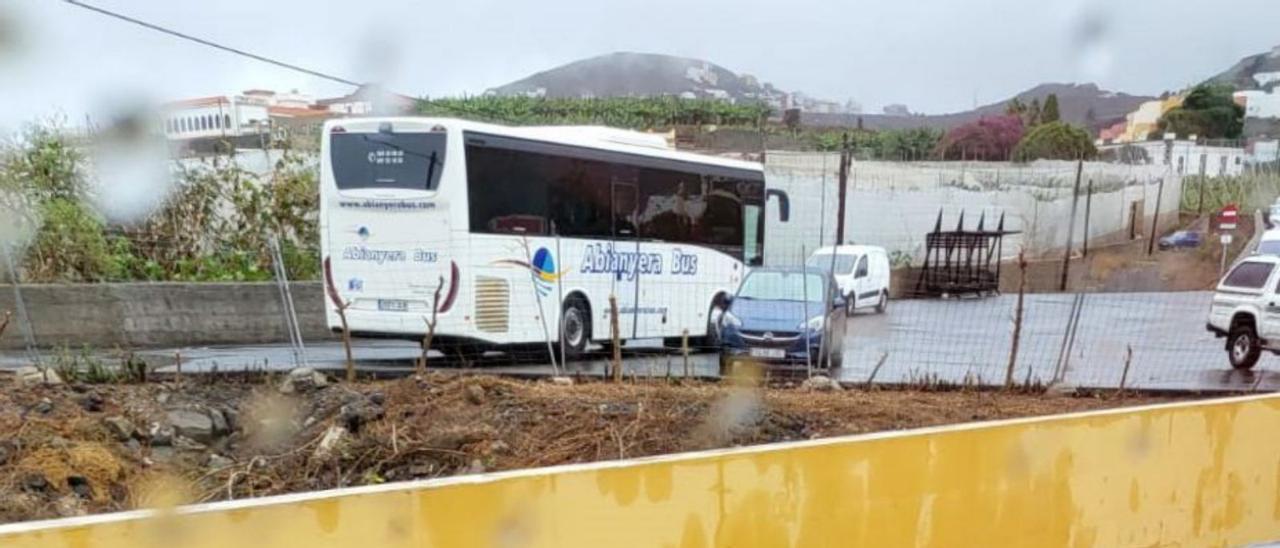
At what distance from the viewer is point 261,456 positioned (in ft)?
18.5

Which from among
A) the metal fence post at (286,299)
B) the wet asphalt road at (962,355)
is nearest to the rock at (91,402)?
the wet asphalt road at (962,355)

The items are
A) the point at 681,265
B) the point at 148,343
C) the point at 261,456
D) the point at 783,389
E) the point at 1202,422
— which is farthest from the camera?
the point at 681,265

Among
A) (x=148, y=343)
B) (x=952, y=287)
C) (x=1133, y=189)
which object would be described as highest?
(x=1133, y=189)

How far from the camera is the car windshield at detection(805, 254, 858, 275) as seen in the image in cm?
1070

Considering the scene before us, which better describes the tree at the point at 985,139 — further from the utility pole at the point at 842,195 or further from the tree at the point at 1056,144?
the utility pole at the point at 842,195

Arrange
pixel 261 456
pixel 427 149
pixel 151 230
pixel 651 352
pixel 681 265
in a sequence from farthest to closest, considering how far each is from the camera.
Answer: pixel 151 230 → pixel 681 265 → pixel 651 352 → pixel 427 149 → pixel 261 456

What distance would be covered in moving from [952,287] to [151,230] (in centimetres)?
1214

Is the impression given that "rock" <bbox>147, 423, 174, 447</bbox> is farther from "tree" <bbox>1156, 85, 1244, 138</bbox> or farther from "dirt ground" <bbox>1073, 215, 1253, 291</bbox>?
"tree" <bbox>1156, 85, 1244, 138</bbox>

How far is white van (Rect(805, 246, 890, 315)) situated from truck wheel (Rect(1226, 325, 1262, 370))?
16.5 ft

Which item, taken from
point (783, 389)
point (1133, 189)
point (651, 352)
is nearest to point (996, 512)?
point (783, 389)

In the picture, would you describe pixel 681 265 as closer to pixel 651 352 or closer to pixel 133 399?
pixel 651 352

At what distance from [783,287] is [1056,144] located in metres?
3.47

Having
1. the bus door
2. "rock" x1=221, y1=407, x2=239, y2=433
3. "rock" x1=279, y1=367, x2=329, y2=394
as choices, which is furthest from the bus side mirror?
"rock" x1=221, y1=407, x2=239, y2=433

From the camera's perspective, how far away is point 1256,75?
9.53 m
